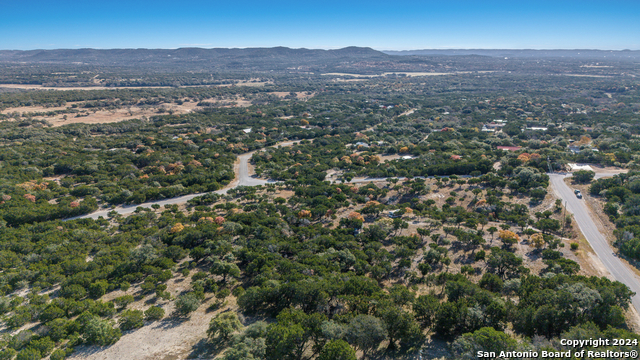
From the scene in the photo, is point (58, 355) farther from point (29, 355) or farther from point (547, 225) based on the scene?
point (547, 225)

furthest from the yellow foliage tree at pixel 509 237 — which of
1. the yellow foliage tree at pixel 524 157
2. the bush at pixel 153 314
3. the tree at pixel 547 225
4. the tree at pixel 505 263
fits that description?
the bush at pixel 153 314

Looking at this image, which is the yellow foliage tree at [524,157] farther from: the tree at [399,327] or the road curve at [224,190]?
the tree at [399,327]

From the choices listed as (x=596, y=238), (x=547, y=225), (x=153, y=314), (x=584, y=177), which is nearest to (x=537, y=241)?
(x=547, y=225)

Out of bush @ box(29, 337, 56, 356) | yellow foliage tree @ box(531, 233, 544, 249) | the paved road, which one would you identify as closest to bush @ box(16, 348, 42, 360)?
bush @ box(29, 337, 56, 356)

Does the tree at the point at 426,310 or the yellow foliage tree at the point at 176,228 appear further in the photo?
the yellow foliage tree at the point at 176,228

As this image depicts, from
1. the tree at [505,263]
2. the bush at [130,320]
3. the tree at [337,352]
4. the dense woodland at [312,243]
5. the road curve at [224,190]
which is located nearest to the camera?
the tree at [337,352]

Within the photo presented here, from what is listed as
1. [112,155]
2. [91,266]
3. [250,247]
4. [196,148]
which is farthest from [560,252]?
[112,155]
